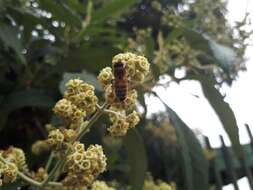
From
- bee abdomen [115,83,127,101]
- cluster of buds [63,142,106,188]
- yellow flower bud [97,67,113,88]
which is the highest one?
yellow flower bud [97,67,113,88]

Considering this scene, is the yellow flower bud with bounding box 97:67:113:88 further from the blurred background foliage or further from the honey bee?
the blurred background foliage

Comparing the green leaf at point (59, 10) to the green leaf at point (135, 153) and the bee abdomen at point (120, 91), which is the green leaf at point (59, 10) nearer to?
the green leaf at point (135, 153)

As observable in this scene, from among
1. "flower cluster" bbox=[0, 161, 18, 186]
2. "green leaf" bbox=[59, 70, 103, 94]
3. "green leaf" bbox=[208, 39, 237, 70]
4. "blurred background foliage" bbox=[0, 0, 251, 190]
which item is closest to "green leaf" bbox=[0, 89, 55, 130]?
"blurred background foliage" bbox=[0, 0, 251, 190]

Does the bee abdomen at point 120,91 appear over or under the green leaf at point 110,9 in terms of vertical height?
under

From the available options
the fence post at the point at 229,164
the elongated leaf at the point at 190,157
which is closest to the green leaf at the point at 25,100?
the elongated leaf at the point at 190,157

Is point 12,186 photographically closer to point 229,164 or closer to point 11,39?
point 11,39

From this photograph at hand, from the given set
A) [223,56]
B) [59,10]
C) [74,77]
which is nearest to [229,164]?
[223,56]
